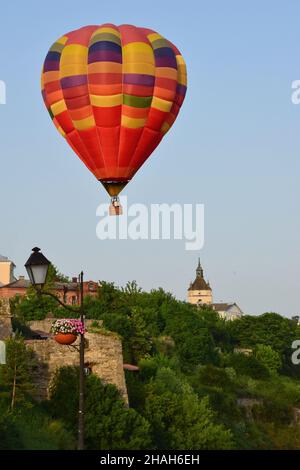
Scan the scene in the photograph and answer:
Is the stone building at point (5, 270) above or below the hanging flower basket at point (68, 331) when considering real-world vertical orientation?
above

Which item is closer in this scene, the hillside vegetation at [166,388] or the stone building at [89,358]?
the hillside vegetation at [166,388]

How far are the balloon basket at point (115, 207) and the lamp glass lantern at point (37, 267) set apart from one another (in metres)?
24.9

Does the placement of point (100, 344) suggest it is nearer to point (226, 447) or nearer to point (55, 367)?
point (55, 367)

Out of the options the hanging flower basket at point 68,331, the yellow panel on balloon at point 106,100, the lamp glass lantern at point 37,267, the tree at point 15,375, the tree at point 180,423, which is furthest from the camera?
the yellow panel on balloon at point 106,100

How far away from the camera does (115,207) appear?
4372 centimetres

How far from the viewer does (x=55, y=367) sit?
38.1 meters

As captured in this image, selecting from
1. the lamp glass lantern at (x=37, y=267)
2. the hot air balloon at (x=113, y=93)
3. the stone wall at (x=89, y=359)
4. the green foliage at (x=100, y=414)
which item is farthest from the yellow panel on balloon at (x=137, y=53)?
the lamp glass lantern at (x=37, y=267)

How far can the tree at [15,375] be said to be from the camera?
3541 centimetres

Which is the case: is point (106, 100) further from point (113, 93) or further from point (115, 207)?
point (115, 207)

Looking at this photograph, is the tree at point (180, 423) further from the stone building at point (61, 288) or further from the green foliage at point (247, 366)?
the stone building at point (61, 288)

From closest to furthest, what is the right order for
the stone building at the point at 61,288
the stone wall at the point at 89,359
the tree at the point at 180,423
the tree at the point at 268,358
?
the stone wall at the point at 89,359 < the tree at the point at 180,423 < the tree at the point at 268,358 < the stone building at the point at 61,288

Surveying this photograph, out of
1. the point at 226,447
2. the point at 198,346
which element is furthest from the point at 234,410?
the point at 198,346

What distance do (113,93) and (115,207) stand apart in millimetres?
5275

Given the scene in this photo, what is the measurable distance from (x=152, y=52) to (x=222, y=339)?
6122 centimetres
